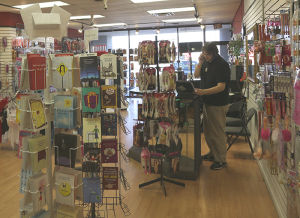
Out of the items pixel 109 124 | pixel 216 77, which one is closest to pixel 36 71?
pixel 109 124

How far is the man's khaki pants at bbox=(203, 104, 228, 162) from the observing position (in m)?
4.35

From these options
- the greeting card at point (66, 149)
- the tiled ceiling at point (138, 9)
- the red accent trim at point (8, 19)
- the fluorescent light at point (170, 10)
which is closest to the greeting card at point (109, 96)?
the greeting card at point (66, 149)

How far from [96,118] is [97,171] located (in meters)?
0.46

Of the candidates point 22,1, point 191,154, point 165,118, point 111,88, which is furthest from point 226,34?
point 111,88

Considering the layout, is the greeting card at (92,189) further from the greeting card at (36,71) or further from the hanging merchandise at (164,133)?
the hanging merchandise at (164,133)

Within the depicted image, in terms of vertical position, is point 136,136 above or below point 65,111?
below

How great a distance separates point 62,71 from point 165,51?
5.12ft

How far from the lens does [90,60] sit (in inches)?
100

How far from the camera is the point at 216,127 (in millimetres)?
4398

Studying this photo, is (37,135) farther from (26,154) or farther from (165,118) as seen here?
(165,118)

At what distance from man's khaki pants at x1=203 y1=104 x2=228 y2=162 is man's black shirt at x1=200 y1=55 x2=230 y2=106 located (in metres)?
0.09

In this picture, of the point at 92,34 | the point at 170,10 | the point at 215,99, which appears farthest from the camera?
the point at 170,10

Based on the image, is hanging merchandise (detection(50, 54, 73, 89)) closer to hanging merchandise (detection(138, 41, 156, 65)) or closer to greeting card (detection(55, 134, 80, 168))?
greeting card (detection(55, 134, 80, 168))

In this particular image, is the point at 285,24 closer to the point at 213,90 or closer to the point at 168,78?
the point at 168,78
